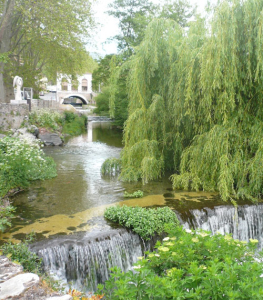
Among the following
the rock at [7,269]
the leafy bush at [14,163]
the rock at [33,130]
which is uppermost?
the rock at [33,130]

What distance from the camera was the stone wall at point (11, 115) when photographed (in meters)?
19.2

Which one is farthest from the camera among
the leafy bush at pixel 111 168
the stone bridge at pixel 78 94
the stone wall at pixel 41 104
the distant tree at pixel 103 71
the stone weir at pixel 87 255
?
the stone bridge at pixel 78 94

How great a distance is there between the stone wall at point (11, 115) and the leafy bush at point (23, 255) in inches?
588

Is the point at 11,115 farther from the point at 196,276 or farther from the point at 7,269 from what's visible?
the point at 196,276

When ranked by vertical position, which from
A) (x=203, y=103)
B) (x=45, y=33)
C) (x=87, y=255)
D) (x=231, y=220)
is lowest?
(x=87, y=255)

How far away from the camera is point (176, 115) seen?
10078mm

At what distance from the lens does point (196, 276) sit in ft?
11.4

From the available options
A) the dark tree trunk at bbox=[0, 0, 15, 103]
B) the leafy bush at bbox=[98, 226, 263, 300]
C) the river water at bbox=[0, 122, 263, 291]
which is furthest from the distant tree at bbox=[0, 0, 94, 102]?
the leafy bush at bbox=[98, 226, 263, 300]

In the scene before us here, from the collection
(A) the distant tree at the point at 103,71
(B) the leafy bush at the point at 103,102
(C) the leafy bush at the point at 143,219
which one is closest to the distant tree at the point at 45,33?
(A) the distant tree at the point at 103,71

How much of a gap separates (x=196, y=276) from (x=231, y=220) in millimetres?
4655

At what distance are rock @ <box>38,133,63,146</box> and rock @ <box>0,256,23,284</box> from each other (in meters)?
15.6

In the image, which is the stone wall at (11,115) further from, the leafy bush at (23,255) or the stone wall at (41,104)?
the leafy bush at (23,255)

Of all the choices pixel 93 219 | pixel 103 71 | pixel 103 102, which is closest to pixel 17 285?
pixel 93 219

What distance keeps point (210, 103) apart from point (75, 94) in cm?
5606
